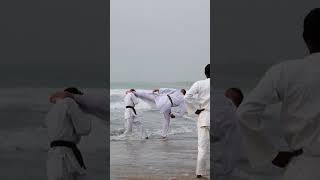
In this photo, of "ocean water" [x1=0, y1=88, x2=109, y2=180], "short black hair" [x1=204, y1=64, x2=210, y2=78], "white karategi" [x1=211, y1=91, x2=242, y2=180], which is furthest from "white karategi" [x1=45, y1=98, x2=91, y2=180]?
"short black hair" [x1=204, y1=64, x2=210, y2=78]

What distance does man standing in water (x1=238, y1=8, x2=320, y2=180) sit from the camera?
84.0 inches

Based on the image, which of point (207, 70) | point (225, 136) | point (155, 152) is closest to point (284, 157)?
point (225, 136)

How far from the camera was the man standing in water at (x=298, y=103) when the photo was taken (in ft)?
7.00

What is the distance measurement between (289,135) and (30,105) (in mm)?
16207

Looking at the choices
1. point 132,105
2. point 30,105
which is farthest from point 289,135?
point 30,105

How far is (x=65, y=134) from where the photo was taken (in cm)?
436

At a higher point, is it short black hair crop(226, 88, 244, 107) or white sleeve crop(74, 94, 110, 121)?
Answer: short black hair crop(226, 88, 244, 107)

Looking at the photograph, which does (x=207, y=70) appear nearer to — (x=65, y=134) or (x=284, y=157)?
(x=65, y=134)

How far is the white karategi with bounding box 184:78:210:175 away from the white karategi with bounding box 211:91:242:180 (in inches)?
6.9

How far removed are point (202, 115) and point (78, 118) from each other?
221cm

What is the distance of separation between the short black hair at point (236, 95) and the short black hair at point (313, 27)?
2.57 meters

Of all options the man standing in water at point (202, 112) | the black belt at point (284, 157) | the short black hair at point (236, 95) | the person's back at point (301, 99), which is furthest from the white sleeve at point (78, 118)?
the person's back at point (301, 99)

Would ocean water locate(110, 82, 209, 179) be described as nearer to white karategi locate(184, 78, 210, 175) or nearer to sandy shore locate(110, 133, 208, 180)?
sandy shore locate(110, 133, 208, 180)

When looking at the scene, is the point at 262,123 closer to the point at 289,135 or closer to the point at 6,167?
the point at 289,135
